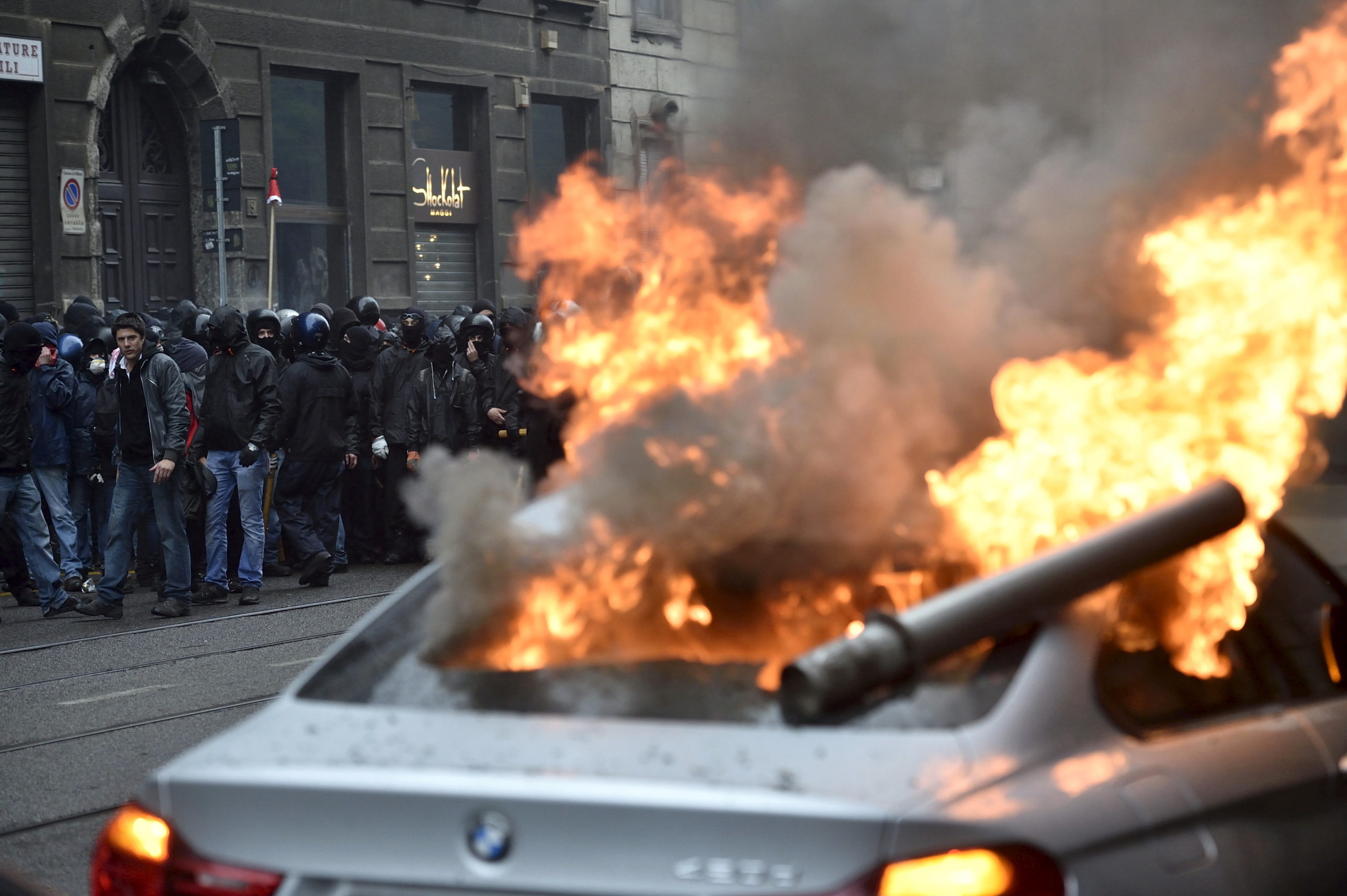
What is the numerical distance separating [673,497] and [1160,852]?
3.98ft

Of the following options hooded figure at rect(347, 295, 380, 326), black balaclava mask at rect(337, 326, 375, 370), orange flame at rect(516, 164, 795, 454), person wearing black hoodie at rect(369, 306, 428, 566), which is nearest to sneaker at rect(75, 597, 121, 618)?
person wearing black hoodie at rect(369, 306, 428, 566)

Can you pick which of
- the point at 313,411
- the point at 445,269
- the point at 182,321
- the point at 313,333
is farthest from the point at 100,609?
the point at 445,269

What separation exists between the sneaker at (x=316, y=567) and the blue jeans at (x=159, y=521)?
1.10m

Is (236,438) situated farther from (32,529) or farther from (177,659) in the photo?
(177,659)

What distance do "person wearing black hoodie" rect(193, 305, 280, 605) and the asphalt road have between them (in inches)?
11.1

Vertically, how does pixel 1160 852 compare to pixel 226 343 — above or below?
below

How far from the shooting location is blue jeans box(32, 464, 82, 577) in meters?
10.8

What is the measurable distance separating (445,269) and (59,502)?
→ 1346 centimetres

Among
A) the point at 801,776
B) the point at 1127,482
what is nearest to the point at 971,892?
the point at 801,776

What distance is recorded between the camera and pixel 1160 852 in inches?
102

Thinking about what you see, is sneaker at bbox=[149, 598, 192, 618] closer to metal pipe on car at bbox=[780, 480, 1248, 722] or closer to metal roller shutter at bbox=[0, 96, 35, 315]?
metal pipe on car at bbox=[780, 480, 1248, 722]

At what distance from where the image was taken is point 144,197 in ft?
67.3

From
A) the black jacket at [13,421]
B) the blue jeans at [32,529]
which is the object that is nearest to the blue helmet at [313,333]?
the black jacket at [13,421]

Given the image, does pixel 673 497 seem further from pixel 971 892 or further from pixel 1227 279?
pixel 1227 279
